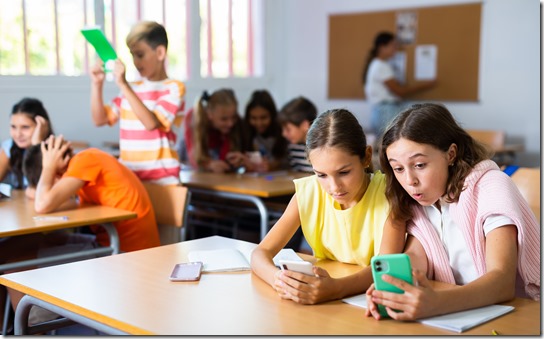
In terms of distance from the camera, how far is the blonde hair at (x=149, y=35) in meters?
3.71

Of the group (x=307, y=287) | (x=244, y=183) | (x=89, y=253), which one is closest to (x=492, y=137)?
(x=244, y=183)

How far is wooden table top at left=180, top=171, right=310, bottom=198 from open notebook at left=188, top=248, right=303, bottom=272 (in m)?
1.45

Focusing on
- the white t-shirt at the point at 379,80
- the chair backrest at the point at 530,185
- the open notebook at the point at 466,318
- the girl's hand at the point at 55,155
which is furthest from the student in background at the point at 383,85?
the open notebook at the point at 466,318

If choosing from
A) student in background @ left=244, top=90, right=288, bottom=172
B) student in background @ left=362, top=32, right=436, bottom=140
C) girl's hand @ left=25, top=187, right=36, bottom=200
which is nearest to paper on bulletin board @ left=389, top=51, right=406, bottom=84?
student in background @ left=362, top=32, right=436, bottom=140

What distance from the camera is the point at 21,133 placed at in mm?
3738

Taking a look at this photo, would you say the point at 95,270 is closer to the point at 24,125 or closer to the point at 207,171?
the point at 24,125

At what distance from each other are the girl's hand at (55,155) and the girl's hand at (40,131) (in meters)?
0.31

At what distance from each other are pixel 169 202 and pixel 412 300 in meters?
1.81

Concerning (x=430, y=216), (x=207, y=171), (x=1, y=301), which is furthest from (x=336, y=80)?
(x=430, y=216)

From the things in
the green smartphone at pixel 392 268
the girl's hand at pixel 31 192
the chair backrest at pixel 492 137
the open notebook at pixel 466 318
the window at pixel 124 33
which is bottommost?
the open notebook at pixel 466 318

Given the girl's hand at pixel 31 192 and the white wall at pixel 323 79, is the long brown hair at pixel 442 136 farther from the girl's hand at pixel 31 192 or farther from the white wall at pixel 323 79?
the white wall at pixel 323 79

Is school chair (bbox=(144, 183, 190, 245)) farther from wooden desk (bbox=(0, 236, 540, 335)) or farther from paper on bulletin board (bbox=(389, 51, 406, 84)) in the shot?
paper on bulletin board (bbox=(389, 51, 406, 84))

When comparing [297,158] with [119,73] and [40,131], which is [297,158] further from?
[40,131]

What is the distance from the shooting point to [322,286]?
5.63ft
